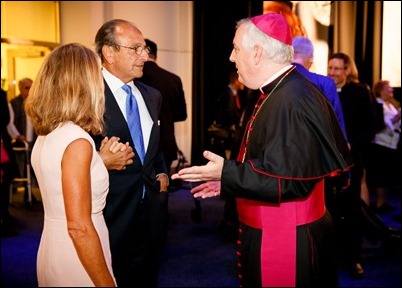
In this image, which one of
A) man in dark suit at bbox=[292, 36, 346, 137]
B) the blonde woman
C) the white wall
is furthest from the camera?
the white wall

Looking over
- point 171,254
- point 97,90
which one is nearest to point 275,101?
point 97,90

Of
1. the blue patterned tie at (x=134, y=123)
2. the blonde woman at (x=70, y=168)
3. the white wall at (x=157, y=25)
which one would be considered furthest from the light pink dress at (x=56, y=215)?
the white wall at (x=157, y=25)

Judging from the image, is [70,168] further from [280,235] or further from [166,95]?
[166,95]

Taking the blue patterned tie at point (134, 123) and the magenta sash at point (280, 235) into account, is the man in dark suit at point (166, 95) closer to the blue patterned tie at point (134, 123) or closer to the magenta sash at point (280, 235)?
the blue patterned tie at point (134, 123)

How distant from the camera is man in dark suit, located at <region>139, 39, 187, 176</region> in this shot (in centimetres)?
386

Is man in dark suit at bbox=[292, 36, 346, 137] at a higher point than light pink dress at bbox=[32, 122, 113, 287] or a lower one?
higher

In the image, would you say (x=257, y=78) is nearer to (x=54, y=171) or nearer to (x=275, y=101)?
(x=275, y=101)

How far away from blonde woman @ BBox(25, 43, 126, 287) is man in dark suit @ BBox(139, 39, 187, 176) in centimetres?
207

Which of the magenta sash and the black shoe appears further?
the black shoe

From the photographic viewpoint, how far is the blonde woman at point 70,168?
1587mm

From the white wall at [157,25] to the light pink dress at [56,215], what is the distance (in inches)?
268

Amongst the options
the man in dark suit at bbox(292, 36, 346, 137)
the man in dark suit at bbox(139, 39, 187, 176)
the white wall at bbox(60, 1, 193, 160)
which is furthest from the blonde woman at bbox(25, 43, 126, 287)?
the white wall at bbox(60, 1, 193, 160)

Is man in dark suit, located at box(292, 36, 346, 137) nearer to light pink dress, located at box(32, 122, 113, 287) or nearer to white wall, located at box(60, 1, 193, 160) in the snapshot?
light pink dress, located at box(32, 122, 113, 287)

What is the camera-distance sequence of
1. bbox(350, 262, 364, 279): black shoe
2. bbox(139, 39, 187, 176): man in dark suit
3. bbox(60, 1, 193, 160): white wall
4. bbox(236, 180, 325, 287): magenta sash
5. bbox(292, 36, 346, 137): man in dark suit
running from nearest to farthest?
bbox(236, 180, 325, 287): magenta sash
bbox(292, 36, 346, 137): man in dark suit
bbox(350, 262, 364, 279): black shoe
bbox(139, 39, 187, 176): man in dark suit
bbox(60, 1, 193, 160): white wall
